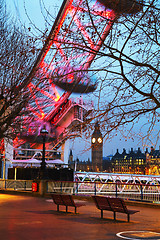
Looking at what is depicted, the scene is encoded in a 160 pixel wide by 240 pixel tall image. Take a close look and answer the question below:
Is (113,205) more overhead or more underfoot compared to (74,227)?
more overhead

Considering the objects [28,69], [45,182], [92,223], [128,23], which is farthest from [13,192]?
[128,23]

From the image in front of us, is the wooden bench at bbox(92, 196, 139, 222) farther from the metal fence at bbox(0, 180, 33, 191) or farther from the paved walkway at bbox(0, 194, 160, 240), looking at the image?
the metal fence at bbox(0, 180, 33, 191)

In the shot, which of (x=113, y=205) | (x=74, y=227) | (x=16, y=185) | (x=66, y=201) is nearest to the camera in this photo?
(x=74, y=227)

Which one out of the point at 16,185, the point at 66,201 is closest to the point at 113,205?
the point at 66,201

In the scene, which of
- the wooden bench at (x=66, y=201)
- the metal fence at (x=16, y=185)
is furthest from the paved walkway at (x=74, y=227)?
the metal fence at (x=16, y=185)

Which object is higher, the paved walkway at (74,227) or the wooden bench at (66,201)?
the wooden bench at (66,201)

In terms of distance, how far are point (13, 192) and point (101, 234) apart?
21.3 m

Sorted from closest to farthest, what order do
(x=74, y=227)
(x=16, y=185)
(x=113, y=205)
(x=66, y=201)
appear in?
(x=74, y=227)
(x=113, y=205)
(x=66, y=201)
(x=16, y=185)

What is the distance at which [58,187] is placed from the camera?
88.0 feet

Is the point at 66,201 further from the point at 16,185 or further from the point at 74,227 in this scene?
the point at 16,185

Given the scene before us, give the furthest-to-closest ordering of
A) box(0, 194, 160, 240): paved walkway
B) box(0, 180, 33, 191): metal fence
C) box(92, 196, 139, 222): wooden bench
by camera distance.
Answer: box(0, 180, 33, 191): metal fence → box(92, 196, 139, 222): wooden bench → box(0, 194, 160, 240): paved walkway

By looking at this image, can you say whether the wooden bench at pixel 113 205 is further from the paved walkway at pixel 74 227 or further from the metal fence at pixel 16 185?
the metal fence at pixel 16 185

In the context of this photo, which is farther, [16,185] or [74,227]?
[16,185]

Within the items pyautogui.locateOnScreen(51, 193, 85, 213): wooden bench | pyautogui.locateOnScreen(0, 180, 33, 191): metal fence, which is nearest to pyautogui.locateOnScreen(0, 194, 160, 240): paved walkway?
pyautogui.locateOnScreen(51, 193, 85, 213): wooden bench
